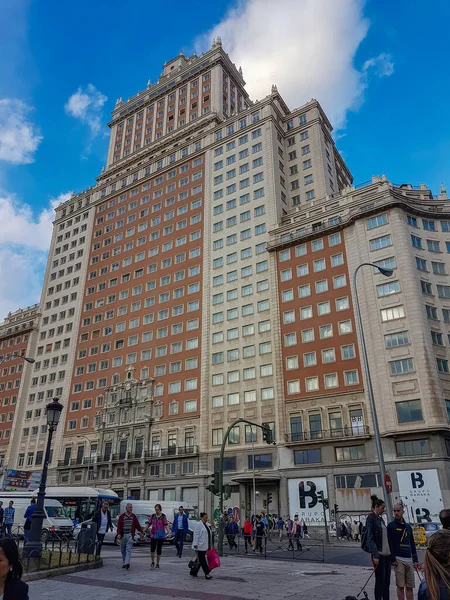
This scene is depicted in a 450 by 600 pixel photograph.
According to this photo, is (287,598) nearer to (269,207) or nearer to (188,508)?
(188,508)

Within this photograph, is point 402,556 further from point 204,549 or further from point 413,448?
point 413,448

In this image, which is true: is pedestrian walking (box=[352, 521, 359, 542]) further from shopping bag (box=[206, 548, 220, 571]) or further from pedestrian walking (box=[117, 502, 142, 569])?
shopping bag (box=[206, 548, 220, 571])

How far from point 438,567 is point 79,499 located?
124 feet

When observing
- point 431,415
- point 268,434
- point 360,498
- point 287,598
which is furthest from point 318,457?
point 287,598

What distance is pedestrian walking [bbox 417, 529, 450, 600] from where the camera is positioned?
344 cm

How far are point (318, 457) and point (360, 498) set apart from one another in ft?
17.2

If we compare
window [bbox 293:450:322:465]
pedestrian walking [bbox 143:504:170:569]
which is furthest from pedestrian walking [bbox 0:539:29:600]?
window [bbox 293:450:322:465]

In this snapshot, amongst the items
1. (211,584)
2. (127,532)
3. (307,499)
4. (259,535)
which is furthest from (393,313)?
(211,584)

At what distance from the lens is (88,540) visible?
16.9m

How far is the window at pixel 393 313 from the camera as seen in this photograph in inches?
1748

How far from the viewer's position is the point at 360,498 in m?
40.7

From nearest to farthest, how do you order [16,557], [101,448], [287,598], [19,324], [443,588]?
[443,588] → [16,557] → [287,598] → [101,448] → [19,324]

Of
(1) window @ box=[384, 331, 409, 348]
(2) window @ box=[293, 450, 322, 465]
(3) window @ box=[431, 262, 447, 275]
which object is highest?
(3) window @ box=[431, 262, 447, 275]

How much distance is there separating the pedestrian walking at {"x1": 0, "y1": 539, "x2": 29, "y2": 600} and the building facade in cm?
4021
